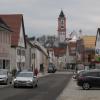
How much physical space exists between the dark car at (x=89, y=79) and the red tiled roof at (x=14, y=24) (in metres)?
50.9

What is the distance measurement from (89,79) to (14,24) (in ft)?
184

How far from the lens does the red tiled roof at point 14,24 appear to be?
299 feet

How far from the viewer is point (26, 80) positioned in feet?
135

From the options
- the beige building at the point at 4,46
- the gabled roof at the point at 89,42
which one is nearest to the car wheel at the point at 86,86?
the beige building at the point at 4,46

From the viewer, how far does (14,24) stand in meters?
94.1

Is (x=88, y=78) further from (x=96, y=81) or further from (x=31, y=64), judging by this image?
(x=31, y=64)

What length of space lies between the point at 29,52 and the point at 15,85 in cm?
7269

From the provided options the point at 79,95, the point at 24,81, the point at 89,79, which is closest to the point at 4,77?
the point at 24,81

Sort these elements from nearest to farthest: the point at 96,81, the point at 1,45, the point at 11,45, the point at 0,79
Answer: the point at 96,81, the point at 0,79, the point at 1,45, the point at 11,45

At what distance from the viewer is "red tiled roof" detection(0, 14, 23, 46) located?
9112cm

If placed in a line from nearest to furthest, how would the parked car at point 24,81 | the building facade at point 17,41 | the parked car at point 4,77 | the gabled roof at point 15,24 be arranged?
the parked car at point 24,81 → the parked car at point 4,77 → the building facade at point 17,41 → the gabled roof at point 15,24

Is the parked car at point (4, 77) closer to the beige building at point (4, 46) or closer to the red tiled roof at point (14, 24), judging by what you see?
the beige building at point (4, 46)

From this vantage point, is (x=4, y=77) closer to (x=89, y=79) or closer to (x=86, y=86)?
(x=86, y=86)

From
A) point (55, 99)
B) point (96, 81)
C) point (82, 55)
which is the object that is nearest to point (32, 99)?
point (55, 99)
